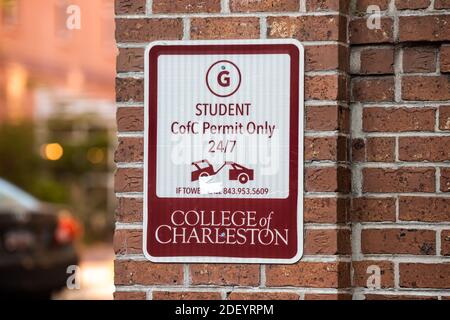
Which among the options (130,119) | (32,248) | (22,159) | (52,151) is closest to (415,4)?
(130,119)

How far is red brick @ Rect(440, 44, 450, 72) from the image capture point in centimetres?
309

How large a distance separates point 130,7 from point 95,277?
11352 mm

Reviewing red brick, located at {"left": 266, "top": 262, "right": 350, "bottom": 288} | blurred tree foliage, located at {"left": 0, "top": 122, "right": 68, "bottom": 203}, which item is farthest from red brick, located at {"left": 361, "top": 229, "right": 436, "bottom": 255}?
blurred tree foliage, located at {"left": 0, "top": 122, "right": 68, "bottom": 203}

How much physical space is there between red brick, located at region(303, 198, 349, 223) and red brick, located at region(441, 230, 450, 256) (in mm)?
283

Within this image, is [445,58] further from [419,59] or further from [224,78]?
[224,78]

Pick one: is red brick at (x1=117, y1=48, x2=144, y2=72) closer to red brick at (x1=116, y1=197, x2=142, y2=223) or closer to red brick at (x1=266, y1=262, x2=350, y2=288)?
red brick at (x1=116, y1=197, x2=142, y2=223)

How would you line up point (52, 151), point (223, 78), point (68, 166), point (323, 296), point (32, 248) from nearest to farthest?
point (323, 296)
point (223, 78)
point (32, 248)
point (52, 151)
point (68, 166)

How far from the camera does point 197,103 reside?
312 cm

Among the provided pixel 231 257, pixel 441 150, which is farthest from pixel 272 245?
pixel 441 150

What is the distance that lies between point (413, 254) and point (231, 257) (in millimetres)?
492

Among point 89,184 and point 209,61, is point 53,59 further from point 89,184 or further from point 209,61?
point 209,61

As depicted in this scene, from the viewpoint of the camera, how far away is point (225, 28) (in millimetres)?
3111

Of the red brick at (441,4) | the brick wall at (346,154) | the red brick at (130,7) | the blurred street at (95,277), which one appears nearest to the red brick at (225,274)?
the brick wall at (346,154)

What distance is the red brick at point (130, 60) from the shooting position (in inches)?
125
